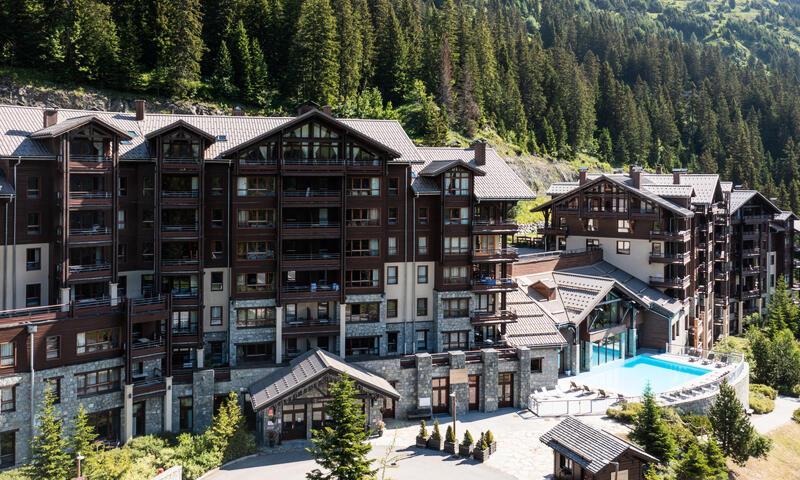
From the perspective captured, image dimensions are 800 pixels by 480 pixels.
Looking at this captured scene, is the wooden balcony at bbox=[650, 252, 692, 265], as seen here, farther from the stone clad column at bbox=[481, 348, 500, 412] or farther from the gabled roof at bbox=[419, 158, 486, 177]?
the stone clad column at bbox=[481, 348, 500, 412]

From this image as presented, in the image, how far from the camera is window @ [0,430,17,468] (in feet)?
116

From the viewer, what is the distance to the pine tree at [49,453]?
31781mm

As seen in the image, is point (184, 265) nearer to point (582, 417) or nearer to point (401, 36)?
point (582, 417)

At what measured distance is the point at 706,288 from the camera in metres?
73.8

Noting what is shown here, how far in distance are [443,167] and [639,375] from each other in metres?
24.9

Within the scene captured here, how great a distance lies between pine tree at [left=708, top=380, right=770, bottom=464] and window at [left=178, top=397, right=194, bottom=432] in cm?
3496

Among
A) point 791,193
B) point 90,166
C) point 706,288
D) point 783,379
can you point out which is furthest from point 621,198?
point 791,193

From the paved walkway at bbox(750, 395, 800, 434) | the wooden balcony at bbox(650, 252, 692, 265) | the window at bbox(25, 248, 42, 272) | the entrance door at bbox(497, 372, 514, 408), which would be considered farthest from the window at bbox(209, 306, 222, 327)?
the wooden balcony at bbox(650, 252, 692, 265)

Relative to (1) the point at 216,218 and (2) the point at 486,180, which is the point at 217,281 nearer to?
(1) the point at 216,218

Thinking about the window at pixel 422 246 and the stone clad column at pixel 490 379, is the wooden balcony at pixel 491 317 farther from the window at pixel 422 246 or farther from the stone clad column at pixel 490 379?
the window at pixel 422 246

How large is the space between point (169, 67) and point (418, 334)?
167 feet

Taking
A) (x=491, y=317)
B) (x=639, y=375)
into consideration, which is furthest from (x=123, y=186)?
(x=639, y=375)

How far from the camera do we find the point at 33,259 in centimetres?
4038

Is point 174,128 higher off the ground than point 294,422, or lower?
higher
